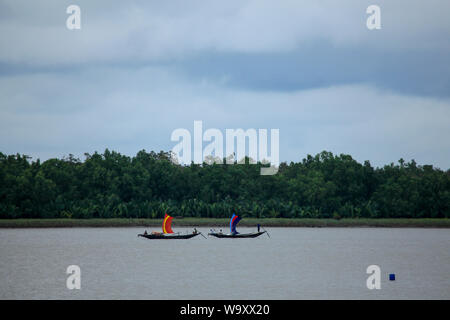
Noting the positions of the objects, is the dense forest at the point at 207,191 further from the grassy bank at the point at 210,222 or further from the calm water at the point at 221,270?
the calm water at the point at 221,270

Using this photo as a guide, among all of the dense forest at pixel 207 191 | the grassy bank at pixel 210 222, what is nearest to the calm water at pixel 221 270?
the grassy bank at pixel 210 222

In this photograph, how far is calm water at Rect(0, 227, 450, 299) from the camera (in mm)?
33562

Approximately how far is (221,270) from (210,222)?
160 feet

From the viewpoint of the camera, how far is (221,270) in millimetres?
42906

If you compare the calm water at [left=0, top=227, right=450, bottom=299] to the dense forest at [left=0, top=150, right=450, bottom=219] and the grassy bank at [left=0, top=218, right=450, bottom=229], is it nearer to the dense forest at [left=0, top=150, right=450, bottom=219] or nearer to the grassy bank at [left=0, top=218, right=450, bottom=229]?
the grassy bank at [left=0, top=218, right=450, bottom=229]

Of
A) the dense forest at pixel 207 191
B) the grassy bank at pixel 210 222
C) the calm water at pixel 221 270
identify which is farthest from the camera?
the dense forest at pixel 207 191

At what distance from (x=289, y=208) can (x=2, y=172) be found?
44108 millimetres

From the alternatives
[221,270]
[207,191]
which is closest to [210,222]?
[207,191]

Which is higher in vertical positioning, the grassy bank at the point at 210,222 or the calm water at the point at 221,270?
the grassy bank at the point at 210,222

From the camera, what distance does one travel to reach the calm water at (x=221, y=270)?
3356 centimetres

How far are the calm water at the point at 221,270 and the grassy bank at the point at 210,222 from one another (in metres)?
22.1

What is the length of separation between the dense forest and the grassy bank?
240 centimetres

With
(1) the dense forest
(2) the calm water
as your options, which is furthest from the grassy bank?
(2) the calm water

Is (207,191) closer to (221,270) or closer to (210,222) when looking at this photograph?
(210,222)
